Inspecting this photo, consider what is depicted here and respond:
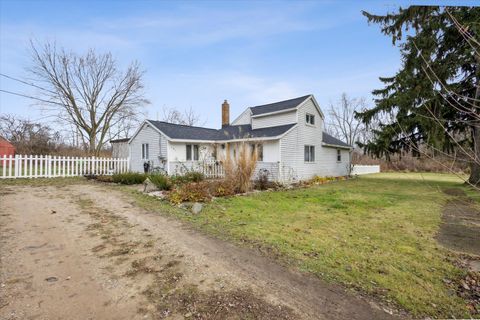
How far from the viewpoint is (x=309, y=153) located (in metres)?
16.6

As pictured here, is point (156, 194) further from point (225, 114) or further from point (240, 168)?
point (225, 114)

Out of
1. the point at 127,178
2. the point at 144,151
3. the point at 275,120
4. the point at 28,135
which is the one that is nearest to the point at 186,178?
the point at 127,178

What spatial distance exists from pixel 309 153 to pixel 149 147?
11.4m

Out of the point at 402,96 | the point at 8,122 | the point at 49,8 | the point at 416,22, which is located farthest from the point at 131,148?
the point at 8,122

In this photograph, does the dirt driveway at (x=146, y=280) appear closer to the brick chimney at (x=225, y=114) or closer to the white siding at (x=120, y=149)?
the brick chimney at (x=225, y=114)

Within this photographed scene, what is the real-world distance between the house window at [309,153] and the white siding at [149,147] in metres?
9.53

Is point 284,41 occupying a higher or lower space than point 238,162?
higher

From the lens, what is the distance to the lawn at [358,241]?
2898mm

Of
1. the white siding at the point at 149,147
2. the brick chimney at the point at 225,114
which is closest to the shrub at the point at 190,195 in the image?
the white siding at the point at 149,147

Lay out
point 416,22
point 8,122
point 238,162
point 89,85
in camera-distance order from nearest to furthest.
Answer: point 238,162, point 416,22, point 89,85, point 8,122

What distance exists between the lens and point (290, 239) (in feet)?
15.1

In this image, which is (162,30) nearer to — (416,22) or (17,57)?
(416,22)

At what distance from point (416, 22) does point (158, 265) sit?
17.4 metres

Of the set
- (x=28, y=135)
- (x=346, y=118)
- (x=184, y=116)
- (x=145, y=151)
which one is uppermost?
(x=184, y=116)
